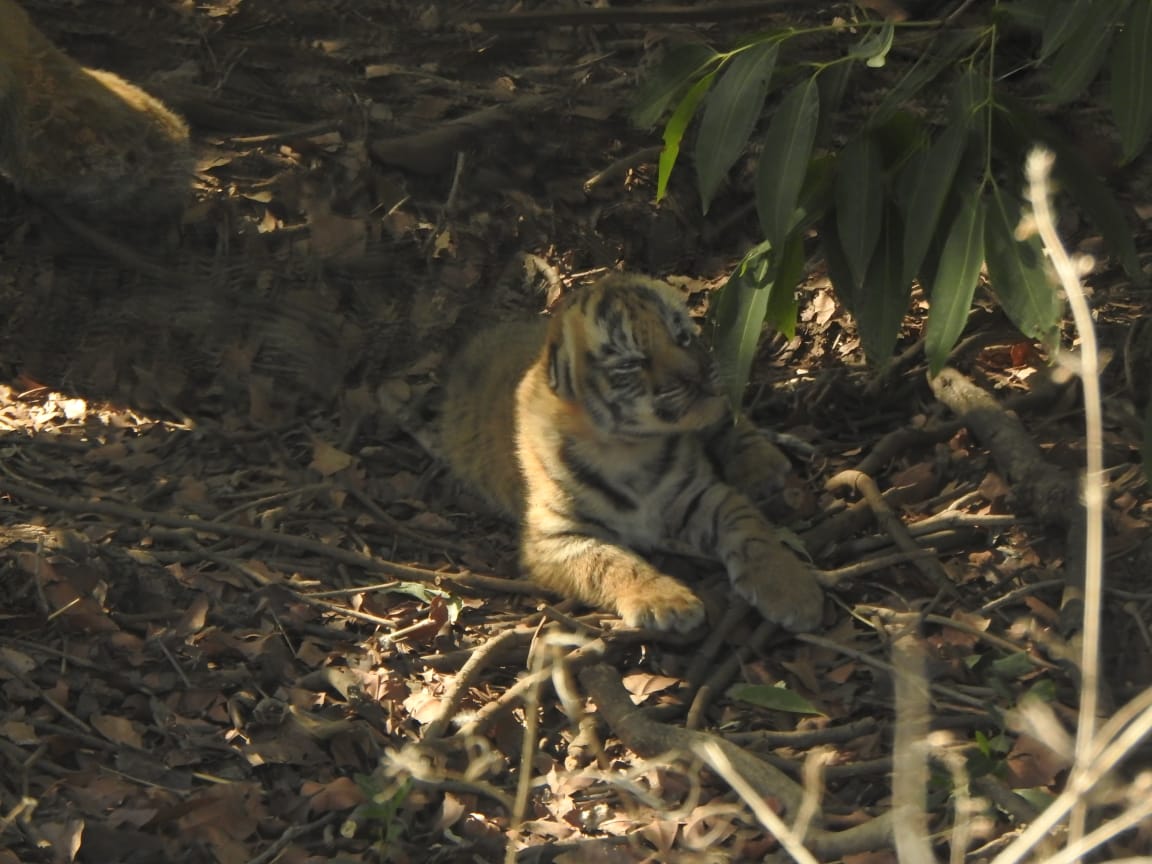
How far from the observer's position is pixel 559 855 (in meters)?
4.02

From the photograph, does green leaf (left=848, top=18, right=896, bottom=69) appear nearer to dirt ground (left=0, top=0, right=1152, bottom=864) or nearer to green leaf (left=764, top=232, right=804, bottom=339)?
green leaf (left=764, top=232, right=804, bottom=339)

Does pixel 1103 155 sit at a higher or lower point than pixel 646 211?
higher

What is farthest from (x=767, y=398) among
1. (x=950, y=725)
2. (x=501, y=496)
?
(x=950, y=725)

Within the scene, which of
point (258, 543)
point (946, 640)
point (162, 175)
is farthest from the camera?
point (162, 175)

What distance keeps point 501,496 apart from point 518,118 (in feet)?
7.71

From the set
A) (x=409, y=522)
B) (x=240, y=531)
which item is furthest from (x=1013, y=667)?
(x=240, y=531)

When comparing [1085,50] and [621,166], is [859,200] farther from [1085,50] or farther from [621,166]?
[621,166]

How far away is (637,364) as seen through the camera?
525cm

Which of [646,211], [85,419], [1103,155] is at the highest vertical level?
[1103,155]

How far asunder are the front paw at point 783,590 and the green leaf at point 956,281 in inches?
45.6

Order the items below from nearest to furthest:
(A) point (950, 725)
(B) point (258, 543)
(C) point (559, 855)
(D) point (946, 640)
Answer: (C) point (559, 855) < (A) point (950, 725) < (D) point (946, 640) < (B) point (258, 543)

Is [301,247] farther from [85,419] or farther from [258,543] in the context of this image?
[258,543]

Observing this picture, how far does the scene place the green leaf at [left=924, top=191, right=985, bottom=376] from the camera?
402cm

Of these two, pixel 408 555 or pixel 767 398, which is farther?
pixel 767 398
